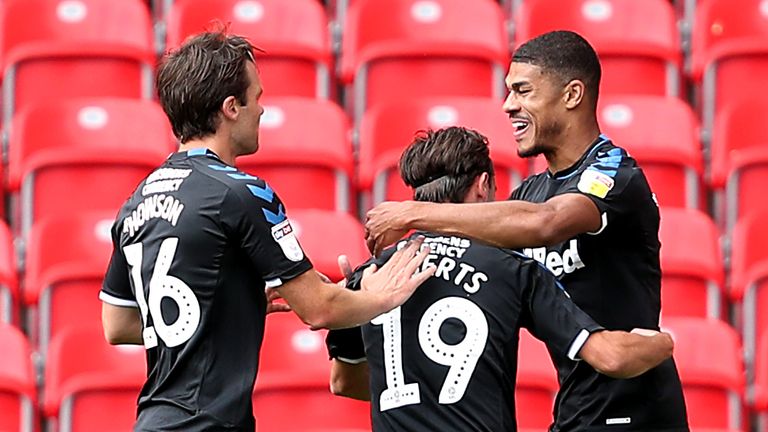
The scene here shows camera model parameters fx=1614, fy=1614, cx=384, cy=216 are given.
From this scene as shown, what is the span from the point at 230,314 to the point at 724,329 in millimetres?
2943

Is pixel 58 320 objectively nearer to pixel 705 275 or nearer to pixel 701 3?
pixel 705 275

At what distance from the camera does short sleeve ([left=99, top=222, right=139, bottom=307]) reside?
167 inches

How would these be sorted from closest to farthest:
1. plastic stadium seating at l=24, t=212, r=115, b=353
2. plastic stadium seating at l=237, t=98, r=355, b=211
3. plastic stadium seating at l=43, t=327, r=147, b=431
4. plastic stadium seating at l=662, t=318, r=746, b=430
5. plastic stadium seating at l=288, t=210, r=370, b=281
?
plastic stadium seating at l=43, t=327, r=147, b=431 < plastic stadium seating at l=662, t=318, r=746, b=430 < plastic stadium seating at l=24, t=212, r=115, b=353 < plastic stadium seating at l=288, t=210, r=370, b=281 < plastic stadium seating at l=237, t=98, r=355, b=211

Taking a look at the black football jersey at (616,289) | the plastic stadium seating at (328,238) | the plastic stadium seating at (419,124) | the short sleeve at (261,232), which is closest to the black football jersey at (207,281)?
the short sleeve at (261,232)

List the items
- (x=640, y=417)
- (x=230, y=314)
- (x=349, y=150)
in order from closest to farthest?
(x=230, y=314)
(x=640, y=417)
(x=349, y=150)

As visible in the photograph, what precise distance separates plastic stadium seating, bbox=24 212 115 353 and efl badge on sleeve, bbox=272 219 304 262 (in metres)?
2.43

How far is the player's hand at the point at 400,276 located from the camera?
4.04m

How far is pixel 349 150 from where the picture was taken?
723 cm

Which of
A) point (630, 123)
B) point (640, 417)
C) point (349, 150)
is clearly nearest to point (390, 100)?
point (349, 150)

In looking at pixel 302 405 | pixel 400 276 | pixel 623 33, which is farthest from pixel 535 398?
pixel 623 33

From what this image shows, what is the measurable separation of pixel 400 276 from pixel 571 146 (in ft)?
2.84

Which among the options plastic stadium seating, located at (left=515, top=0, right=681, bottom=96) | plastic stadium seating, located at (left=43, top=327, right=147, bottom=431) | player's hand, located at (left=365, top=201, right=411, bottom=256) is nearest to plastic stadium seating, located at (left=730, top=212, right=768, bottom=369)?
plastic stadium seating, located at (left=515, top=0, right=681, bottom=96)

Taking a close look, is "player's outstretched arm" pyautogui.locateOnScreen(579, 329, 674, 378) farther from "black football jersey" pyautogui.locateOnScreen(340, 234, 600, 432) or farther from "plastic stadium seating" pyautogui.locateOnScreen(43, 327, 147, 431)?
"plastic stadium seating" pyautogui.locateOnScreen(43, 327, 147, 431)

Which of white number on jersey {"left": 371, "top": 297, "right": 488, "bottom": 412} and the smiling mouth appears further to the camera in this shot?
the smiling mouth
